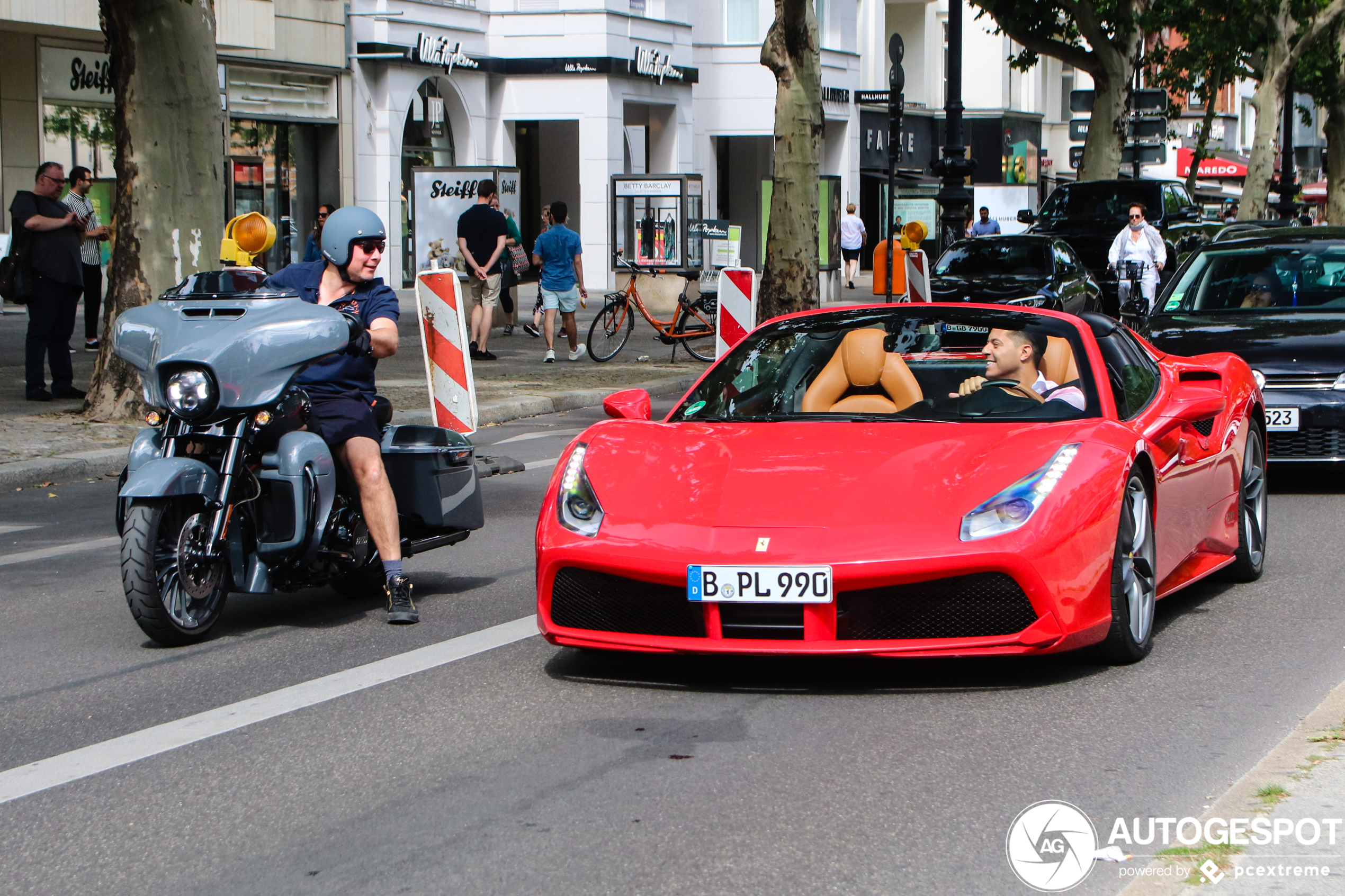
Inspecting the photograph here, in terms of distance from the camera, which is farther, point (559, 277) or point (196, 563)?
point (559, 277)

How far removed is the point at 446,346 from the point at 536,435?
2.15 metres

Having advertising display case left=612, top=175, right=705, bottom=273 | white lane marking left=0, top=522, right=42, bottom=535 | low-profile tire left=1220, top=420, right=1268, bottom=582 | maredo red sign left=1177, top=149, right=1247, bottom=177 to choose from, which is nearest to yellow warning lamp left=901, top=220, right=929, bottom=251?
advertising display case left=612, top=175, right=705, bottom=273

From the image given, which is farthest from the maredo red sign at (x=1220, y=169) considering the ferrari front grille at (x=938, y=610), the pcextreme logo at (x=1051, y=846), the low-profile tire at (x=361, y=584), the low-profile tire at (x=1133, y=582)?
the pcextreme logo at (x=1051, y=846)

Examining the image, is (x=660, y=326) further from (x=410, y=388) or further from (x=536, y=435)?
(x=536, y=435)

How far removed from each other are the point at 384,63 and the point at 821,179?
27.3ft

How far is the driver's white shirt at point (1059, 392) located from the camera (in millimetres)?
6227

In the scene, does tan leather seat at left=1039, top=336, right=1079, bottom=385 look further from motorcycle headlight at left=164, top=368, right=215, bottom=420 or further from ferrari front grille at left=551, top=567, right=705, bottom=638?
motorcycle headlight at left=164, top=368, right=215, bottom=420

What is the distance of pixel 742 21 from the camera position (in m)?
42.0

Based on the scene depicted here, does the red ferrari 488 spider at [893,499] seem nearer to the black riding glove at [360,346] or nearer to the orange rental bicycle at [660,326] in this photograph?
the black riding glove at [360,346]

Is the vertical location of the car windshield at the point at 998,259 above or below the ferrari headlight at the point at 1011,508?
above

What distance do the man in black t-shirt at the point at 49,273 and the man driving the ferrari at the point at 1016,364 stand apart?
32.0 feet

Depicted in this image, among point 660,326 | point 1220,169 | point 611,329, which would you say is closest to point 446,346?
point 611,329

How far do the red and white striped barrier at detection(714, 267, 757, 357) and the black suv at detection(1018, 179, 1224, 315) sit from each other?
11.4 m

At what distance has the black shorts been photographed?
655 centimetres
